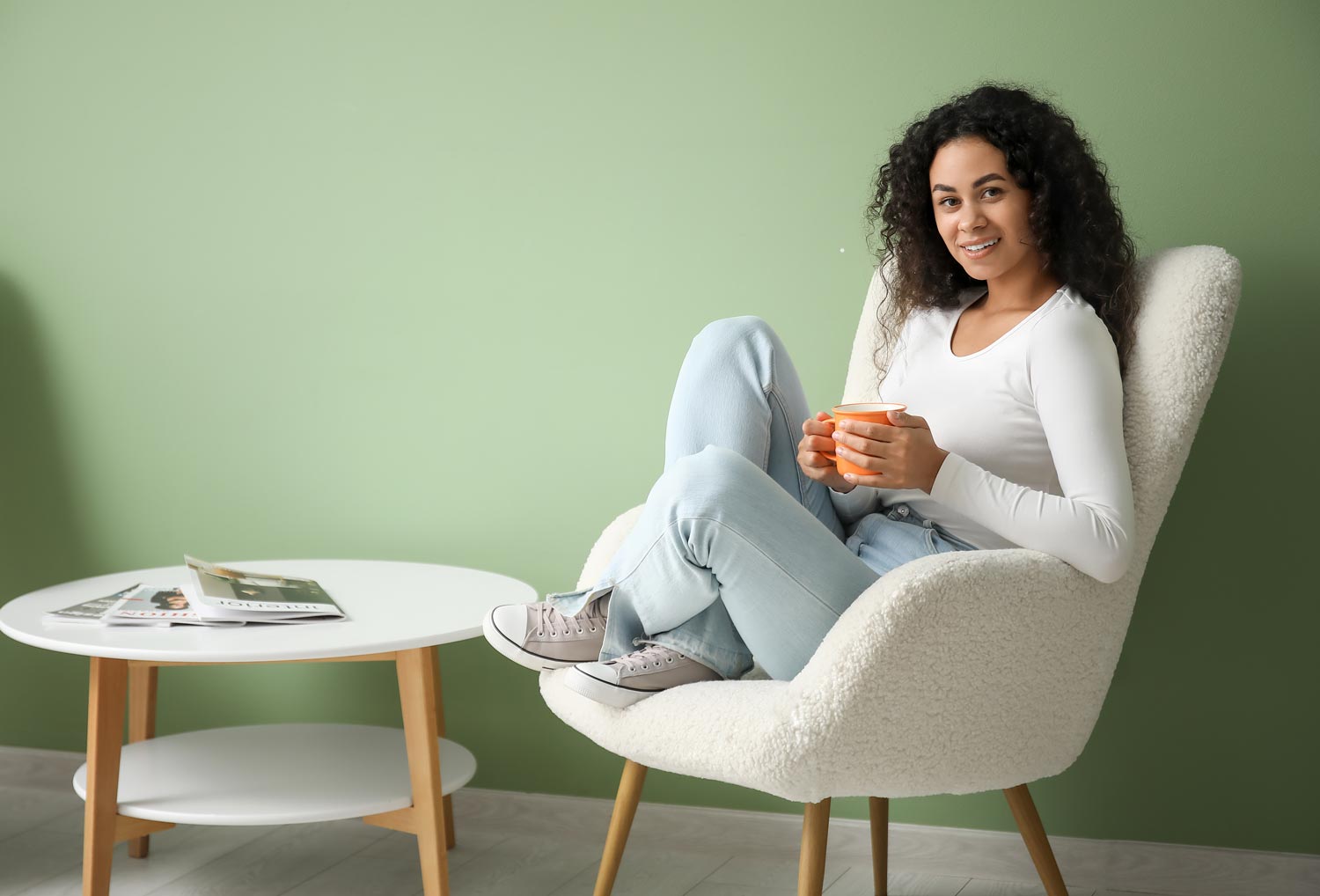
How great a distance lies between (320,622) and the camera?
1531 millimetres

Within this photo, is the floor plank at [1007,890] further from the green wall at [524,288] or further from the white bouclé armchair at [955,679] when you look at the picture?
the white bouclé armchair at [955,679]

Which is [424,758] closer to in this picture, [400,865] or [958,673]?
[400,865]

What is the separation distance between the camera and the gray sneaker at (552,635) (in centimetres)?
127

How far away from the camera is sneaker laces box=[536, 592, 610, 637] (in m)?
1.28

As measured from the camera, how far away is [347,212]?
2.01 meters

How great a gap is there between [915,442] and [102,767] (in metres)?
1.08

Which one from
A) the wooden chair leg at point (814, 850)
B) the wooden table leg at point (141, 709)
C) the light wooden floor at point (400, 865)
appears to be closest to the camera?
the wooden chair leg at point (814, 850)

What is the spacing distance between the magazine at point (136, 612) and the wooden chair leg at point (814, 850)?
773 mm

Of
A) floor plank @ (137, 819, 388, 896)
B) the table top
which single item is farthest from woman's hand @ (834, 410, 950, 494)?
floor plank @ (137, 819, 388, 896)

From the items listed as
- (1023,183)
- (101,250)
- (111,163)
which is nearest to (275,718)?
(101,250)

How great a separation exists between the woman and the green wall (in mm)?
268

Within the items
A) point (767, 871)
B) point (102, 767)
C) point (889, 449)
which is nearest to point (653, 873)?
point (767, 871)

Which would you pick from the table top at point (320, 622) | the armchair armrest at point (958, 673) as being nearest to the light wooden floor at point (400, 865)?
the table top at point (320, 622)

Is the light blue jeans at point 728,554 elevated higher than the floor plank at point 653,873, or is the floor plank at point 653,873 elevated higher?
the light blue jeans at point 728,554
